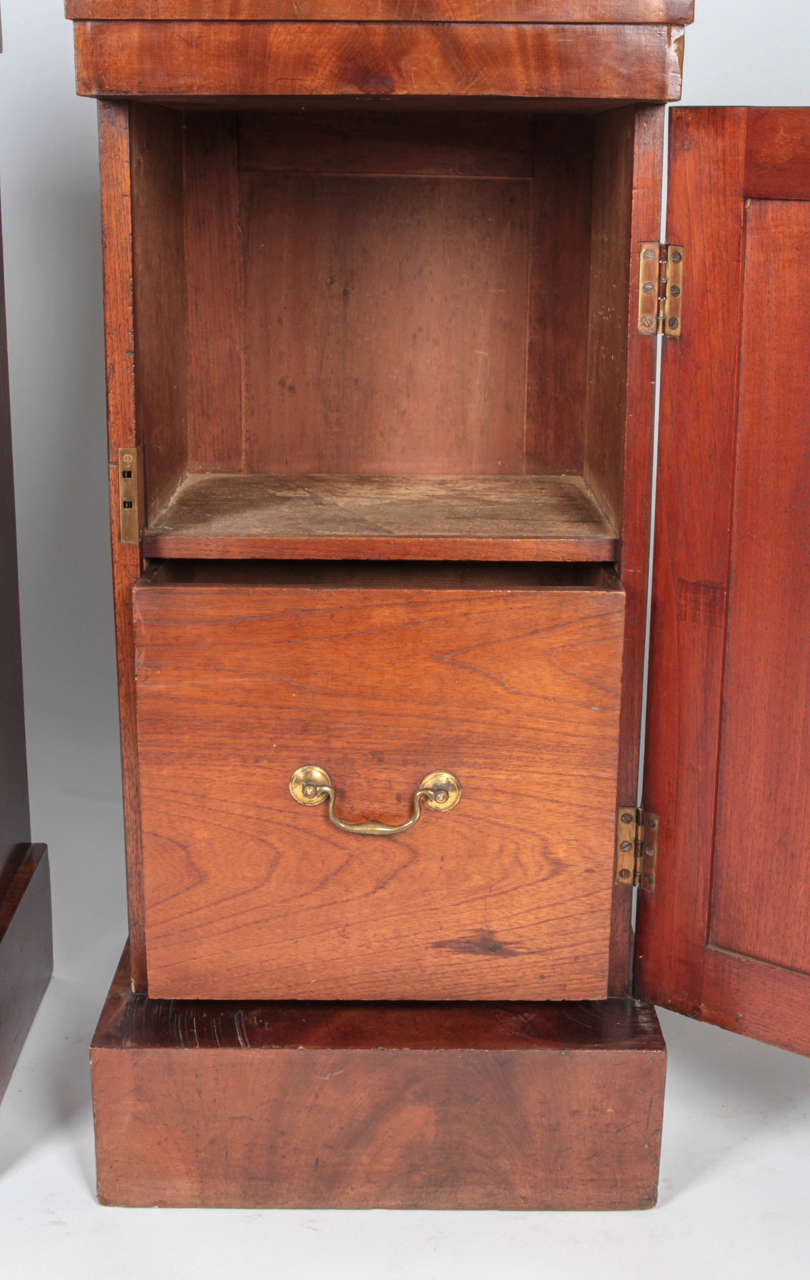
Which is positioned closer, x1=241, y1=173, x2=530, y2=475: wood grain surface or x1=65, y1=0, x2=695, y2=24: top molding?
x1=65, y1=0, x2=695, y2=24: top molding

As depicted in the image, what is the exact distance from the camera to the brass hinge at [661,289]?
62.7 inches

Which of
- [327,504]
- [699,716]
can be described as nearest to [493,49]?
[327,504]

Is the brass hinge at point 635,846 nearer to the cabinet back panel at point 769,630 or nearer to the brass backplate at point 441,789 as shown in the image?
the cabinet back panel at point 769,630

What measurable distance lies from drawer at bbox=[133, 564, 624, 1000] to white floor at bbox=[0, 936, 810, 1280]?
0.22m

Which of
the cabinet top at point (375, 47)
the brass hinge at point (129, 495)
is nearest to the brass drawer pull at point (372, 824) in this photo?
the brass hinge at point (129, 495)

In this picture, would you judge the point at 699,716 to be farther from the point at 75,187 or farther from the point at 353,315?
the point at 75,187

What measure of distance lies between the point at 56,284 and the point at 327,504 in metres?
0.93

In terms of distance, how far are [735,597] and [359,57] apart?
2.03 ft

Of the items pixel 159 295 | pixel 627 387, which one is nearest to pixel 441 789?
pixel 627 387

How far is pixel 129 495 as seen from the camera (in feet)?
5.35

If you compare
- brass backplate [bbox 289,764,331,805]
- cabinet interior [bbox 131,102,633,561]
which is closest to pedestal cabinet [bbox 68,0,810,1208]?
brass backplate [bbox 289,764,331,805]

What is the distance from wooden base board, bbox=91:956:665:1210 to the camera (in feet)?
5.45

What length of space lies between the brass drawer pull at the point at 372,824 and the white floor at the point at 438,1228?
401 mm

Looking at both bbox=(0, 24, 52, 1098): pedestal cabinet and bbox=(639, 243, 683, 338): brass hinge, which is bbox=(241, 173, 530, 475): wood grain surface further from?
bbox=(639, 243, 683, 338): brass hinge
